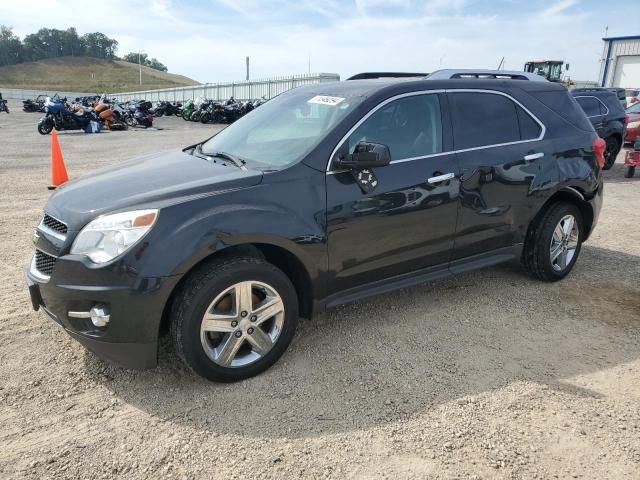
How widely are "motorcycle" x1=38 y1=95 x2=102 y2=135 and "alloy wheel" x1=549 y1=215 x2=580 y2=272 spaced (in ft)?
63.9

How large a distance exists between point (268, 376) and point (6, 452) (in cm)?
142

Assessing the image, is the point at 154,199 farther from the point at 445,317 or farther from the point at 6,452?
the point at 445,317

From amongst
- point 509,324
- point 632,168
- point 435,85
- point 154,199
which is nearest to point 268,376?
point 154,199

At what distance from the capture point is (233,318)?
2.98 metres

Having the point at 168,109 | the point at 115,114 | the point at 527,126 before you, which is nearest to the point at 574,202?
the point at 527,126

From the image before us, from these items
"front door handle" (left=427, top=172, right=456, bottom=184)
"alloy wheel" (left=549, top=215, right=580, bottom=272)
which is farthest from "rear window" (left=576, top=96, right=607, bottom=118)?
"front door handle" (left=427, top=172, right=456, bottom=184)

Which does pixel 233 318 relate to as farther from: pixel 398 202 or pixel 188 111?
pixel 188 111

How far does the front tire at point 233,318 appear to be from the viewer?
9.33 ft

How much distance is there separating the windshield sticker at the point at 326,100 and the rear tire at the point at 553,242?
7.05 feet

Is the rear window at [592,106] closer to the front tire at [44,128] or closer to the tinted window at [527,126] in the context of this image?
the tinted window at [527,126]

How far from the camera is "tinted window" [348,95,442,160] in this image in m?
3.49

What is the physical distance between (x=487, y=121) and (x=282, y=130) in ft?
5.48

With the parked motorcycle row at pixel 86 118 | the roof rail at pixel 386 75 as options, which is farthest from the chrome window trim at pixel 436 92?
the parked motorcycle row at pixel 86 118

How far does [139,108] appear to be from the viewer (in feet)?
79.3
